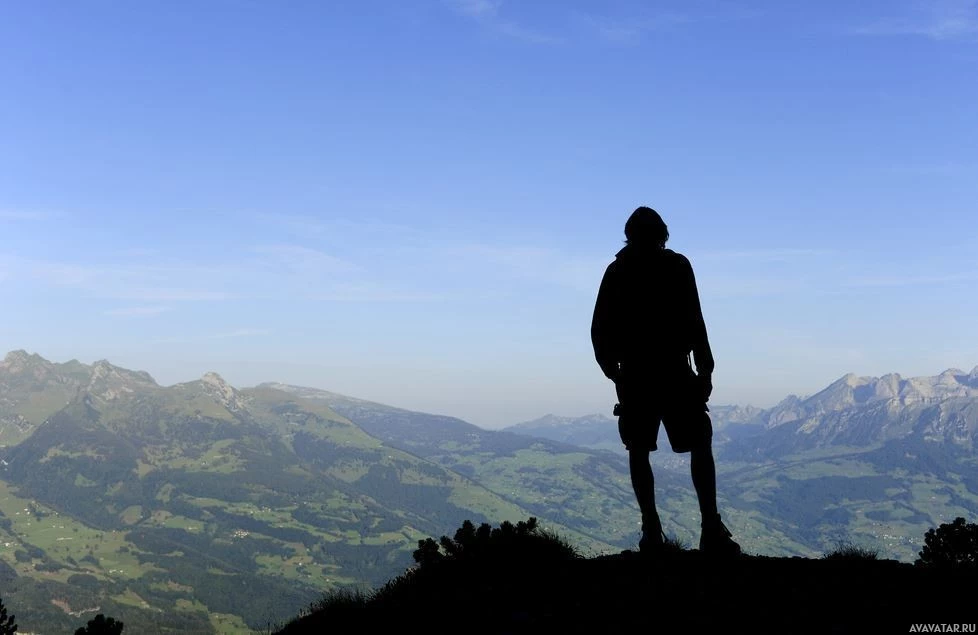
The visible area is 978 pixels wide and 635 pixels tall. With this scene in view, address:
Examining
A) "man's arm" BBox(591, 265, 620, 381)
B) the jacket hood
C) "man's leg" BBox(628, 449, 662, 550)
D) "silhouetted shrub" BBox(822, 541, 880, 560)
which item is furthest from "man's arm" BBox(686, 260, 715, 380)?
"silhouetted shrub" BBox(822, 541, 880, 560)

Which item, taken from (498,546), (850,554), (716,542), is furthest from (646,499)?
(850,554)

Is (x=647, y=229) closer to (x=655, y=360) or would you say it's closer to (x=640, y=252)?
(x=640, y=252)

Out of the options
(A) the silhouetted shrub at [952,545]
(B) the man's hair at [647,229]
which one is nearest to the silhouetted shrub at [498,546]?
(B) the man's hair at [647,229]

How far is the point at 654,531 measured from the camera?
952cm

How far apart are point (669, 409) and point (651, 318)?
3.67ft

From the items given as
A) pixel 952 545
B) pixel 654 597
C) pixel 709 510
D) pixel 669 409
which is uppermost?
pixel 669 409

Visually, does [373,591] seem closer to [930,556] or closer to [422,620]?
[422,620]

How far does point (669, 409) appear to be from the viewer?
913cm

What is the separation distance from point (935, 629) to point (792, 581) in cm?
187

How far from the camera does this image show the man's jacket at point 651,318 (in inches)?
365

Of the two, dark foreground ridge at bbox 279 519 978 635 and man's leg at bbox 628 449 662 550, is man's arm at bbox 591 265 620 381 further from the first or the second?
dark foreground ridge at bbox 279 519 978 635

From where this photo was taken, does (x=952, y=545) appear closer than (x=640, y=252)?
No

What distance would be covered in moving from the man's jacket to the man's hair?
0.38 feet

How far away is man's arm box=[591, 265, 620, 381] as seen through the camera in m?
9.57
